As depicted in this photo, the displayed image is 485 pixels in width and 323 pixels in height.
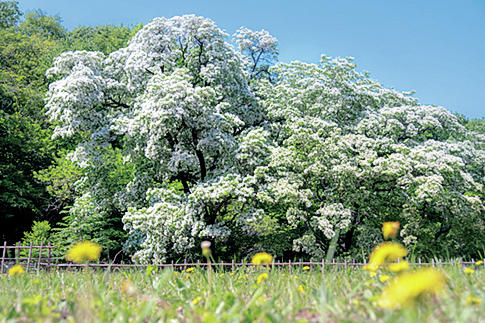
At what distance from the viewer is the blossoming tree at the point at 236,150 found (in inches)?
450

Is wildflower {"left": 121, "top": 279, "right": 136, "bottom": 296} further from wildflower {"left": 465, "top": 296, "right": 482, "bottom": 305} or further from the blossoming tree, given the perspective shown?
the blossoming tree

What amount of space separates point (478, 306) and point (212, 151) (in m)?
10.3

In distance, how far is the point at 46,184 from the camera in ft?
67.9

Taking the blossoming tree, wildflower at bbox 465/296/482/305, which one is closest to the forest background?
the blossoming tree

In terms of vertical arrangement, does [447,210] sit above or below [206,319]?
above

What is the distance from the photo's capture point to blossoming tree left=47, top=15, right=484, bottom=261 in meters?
11.4

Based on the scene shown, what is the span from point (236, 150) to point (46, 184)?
14.5 m

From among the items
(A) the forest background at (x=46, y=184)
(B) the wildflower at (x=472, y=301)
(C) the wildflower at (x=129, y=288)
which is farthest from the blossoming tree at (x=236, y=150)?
(B) the wildflower at (x=472, y=301)

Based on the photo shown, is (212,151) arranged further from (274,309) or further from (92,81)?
(274,309)

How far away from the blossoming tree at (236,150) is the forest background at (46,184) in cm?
69

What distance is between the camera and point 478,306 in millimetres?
1770

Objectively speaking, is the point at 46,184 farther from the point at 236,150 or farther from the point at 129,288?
the point at 129,288

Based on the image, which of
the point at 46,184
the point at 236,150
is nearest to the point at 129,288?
the point at 236,150

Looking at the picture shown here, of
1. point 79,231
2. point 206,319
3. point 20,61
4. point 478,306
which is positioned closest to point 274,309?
point 206,319
